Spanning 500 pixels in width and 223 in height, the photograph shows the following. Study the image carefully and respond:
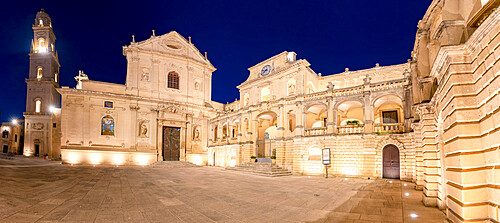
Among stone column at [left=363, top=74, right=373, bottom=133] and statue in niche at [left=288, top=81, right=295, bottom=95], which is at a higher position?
statue in niche at [left=288, top=81, right=295, bottom=95]

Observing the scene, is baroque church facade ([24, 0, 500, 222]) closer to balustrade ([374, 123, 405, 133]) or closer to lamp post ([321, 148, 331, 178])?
balustrade ([374, 123, 405, 133])

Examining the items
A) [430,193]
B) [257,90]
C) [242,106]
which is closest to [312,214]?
[430,193]

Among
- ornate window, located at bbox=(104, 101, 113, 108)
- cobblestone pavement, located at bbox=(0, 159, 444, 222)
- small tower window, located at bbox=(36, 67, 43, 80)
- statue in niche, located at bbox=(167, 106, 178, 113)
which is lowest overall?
cobblestone pavement, located at bbox=(0, 159, 444, 222)

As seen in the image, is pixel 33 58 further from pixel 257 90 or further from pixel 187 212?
pixel 187 212

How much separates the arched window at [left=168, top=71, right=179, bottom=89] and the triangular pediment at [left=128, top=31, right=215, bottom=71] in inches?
118

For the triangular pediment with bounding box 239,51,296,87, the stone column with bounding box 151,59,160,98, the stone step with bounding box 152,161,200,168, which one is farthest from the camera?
the stone column with bounding box 151,59,160,98

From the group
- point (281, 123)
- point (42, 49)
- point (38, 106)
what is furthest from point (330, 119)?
point (42, 49)

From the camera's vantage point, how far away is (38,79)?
44312mm

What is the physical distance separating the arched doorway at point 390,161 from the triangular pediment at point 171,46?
94.5 ft

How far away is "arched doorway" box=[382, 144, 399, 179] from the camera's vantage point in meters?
17.3

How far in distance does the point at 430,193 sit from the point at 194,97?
31611mm

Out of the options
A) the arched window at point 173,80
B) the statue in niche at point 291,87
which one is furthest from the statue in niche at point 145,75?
the statue in niche at point 291,87

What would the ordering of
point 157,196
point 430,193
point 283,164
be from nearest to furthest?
1. point 430,193
2. point 157,196
3. point 283,164

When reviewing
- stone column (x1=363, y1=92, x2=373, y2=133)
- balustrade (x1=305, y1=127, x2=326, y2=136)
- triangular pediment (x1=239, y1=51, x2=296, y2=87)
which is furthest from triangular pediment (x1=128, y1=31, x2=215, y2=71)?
stone column (x1=363, y1=92, x2=373, y2=133)
